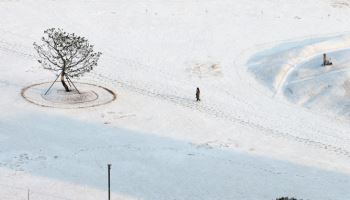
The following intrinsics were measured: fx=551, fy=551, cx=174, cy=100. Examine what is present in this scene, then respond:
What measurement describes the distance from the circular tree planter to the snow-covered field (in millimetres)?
664

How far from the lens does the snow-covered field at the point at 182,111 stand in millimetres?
25078

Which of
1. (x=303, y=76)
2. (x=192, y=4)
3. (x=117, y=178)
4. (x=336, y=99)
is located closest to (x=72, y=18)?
(x=192, y=4)

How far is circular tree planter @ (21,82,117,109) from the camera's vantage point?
110 feet

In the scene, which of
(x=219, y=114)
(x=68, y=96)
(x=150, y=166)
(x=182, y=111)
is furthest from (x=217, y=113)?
(x=68, y=96)

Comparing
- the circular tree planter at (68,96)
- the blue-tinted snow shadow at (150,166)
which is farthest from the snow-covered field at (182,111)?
the circular tree planter at (68,96)

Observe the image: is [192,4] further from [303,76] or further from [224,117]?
[224,117]

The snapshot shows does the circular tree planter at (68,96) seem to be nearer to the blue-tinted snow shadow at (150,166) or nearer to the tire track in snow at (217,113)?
the tire track in snow at (217,113)

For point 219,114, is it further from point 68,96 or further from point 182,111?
point 68,96

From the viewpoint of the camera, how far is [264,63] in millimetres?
42844

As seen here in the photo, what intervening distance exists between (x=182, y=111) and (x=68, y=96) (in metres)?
7.23

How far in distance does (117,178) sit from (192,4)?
3865 cm

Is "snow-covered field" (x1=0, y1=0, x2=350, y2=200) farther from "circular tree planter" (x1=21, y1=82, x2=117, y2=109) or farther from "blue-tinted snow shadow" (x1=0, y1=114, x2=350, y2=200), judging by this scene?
"circular tree planter" (x1=21, y1=82, x2=117, y2=109)

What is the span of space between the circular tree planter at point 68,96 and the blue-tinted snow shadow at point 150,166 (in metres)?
2.99

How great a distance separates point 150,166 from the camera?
26312 mm
